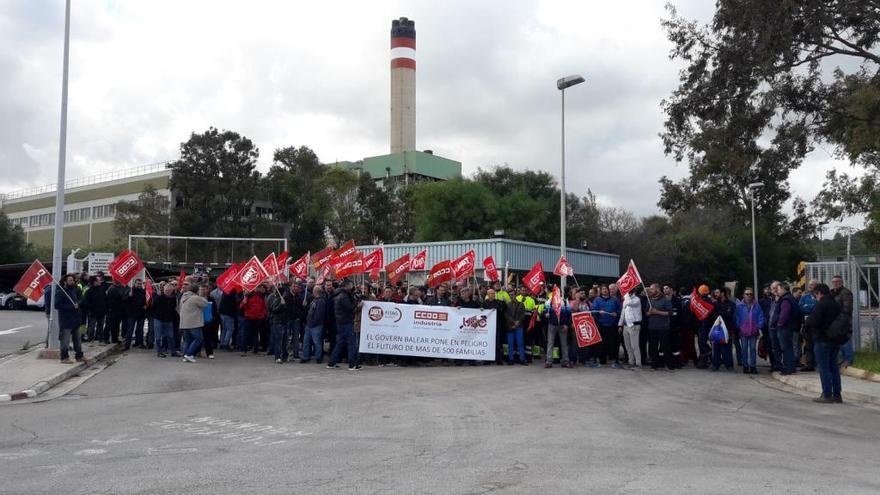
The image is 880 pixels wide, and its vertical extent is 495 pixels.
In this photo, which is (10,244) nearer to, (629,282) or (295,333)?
(295,333)

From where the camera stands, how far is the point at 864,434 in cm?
930

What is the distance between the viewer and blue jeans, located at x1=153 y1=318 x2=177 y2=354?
17531 mm

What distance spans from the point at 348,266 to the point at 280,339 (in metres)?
3.02

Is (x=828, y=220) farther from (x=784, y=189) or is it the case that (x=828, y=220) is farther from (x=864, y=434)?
(x=864, y=434)

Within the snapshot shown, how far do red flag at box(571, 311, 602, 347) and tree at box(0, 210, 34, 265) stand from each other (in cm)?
6280

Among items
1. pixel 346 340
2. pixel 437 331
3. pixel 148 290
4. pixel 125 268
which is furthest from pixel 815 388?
pixel 125 268

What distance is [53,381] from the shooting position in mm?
13461

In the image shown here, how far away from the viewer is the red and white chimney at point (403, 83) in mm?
87125

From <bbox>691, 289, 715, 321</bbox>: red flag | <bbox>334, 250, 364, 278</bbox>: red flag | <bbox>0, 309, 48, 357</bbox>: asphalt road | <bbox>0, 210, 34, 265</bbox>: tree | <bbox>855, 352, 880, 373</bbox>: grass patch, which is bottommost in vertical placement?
<bbox>855, 352, 880, 373</bbox>: grass patch

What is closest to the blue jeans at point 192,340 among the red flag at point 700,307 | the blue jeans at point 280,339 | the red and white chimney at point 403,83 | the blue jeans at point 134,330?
the blue jeans at point 280,339

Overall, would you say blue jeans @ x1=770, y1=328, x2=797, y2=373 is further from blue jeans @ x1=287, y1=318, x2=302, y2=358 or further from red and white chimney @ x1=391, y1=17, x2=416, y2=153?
red and white chimney @ x1=391, y1=17, x2=416, y2=153

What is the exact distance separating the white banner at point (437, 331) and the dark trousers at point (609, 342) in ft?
8.36

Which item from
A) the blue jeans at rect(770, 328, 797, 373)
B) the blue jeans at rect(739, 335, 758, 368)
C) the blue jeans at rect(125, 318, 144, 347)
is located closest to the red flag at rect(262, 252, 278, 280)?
the blue jeans at rect(125, 318, 144, 347)

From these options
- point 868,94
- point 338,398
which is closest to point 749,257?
point 868,94
